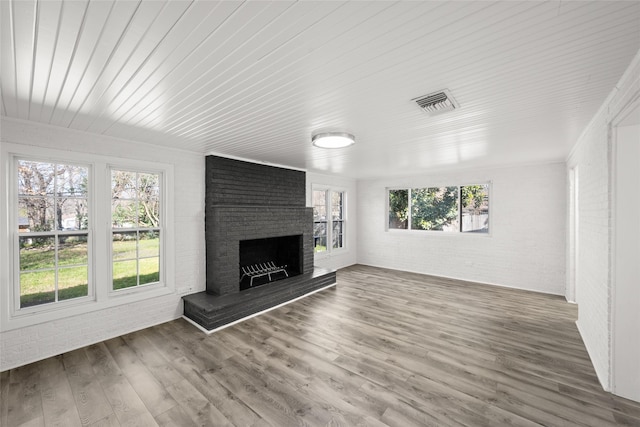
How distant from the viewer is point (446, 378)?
2.46m

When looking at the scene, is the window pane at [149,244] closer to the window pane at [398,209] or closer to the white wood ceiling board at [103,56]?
→ the white wood ceiling board at [103,56]

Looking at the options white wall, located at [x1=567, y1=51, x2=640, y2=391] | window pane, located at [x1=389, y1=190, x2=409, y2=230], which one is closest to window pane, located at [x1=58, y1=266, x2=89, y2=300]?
white wall, located at [x1=567, y1=51, x2=640, y2=391]

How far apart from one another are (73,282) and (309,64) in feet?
12.5

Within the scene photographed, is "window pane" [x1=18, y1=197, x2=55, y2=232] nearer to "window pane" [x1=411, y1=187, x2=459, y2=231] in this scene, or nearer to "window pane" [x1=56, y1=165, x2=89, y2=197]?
"window pane" [x1=56, y1=165, x2=89, y2=197]

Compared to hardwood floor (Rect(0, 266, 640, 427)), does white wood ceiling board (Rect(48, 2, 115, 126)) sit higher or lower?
higher

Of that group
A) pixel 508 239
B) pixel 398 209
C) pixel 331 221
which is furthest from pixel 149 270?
pixel 508 239

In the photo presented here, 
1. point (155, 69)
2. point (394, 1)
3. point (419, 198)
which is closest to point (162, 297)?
point (155, 69)

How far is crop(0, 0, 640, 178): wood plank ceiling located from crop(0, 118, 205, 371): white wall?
9.5 inches

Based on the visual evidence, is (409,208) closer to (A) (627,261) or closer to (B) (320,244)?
(B) (320,244)

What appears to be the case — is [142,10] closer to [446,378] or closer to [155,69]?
[155,69]

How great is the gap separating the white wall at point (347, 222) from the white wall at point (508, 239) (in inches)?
46.3

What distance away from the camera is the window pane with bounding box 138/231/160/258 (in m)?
3.60

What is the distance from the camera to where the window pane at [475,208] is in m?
5.66

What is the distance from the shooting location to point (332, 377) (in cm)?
248
